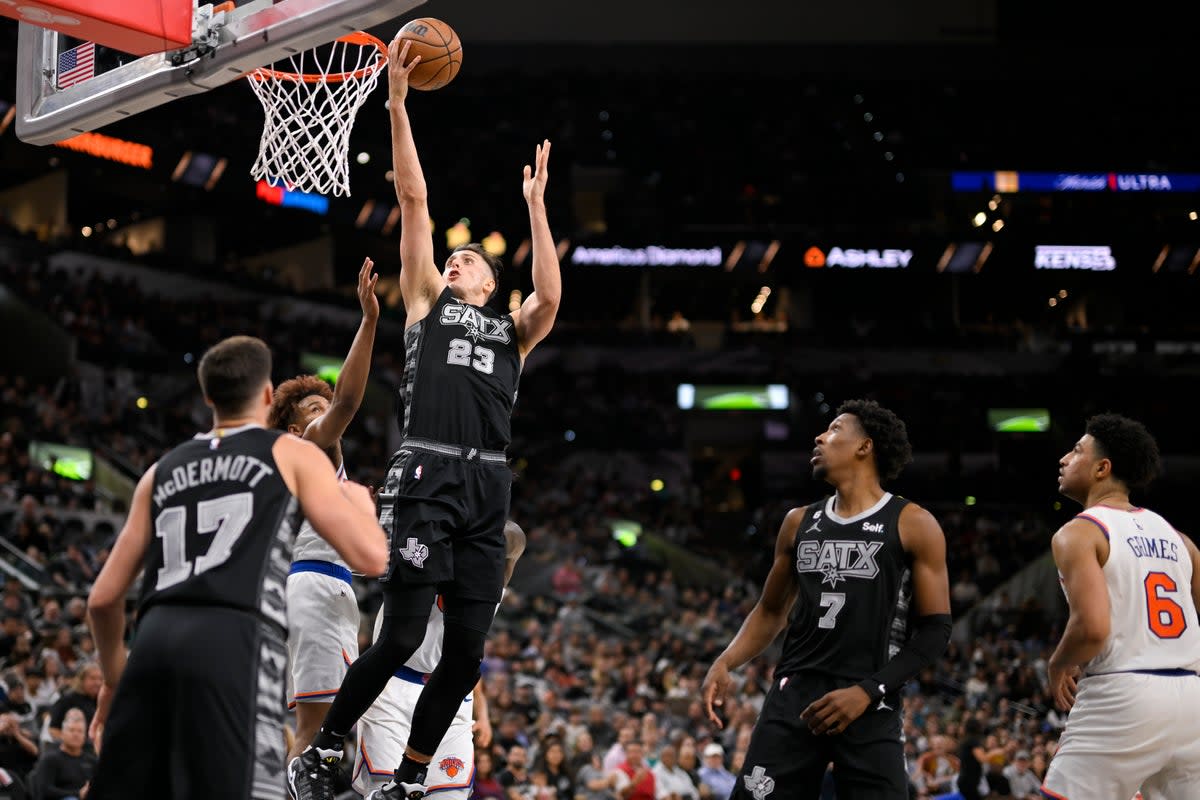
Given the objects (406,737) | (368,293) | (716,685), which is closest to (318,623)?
(406,737)

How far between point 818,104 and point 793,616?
32850mm

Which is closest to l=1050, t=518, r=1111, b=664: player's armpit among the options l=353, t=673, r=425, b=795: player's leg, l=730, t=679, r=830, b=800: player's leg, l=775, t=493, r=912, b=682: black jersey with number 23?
l=775, t=493, r=912, b=682: black jersey with number 23

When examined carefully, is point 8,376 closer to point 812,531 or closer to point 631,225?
point 631,225

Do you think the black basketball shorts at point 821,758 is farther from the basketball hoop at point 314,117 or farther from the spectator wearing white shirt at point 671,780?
the spectator wearing white shirt at point 671,780

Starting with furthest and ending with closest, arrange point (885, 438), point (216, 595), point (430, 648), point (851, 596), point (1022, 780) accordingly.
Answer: point (1022, 780) < point (430, 648) < point (885, 438) < point (851, 596) < point (216, 595)

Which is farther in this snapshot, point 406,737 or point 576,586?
point 576,586

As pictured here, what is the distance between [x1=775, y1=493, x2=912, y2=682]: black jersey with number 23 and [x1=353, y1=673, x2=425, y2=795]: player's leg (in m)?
1.87

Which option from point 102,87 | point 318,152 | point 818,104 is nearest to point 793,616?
point 318,152

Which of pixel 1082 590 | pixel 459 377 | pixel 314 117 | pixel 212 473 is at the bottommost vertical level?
pixel 1082 590

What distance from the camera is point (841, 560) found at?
5.57 meters

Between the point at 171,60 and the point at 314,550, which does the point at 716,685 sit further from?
the point at 171,60

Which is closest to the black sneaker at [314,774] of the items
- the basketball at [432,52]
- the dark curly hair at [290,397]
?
the dark curly hair at [290,397]

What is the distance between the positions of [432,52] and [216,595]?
3174 mm

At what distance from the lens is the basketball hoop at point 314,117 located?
24.1 ft
